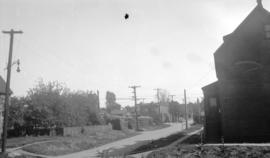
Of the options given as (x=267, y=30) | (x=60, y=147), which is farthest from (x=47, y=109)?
(x=267, y=30)

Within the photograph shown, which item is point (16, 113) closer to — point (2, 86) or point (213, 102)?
point (2, 86)

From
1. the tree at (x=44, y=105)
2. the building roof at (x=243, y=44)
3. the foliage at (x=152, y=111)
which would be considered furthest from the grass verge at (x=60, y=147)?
the foliage at (x=152, y=111)

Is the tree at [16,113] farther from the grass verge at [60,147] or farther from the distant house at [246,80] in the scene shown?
the distant house at [246,80]

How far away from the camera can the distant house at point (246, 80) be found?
89.5 feet

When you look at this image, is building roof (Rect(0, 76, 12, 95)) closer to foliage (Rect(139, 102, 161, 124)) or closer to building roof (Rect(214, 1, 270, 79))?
building roof (Rect(214, 1, 270, 79))

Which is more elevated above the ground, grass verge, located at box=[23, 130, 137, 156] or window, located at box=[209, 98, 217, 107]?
window, located at box=[209, 98, 217, 107]

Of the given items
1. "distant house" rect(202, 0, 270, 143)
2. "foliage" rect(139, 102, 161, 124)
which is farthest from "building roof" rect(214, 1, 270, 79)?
"foliage" rect(139, 102, 161, 124)

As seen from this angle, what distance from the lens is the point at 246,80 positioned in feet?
91.4

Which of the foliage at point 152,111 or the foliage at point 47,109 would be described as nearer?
Result: the foliage at point 47,109

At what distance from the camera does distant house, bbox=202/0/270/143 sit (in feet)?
89.5

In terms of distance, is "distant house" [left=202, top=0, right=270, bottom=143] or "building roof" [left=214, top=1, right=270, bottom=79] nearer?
"distant house" [left=202, top=0, right=270, bottom=143]

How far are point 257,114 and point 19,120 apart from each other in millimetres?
26187

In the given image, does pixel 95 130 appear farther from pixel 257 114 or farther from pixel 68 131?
pixel 257 114

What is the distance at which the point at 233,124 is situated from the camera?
27.9 meters
